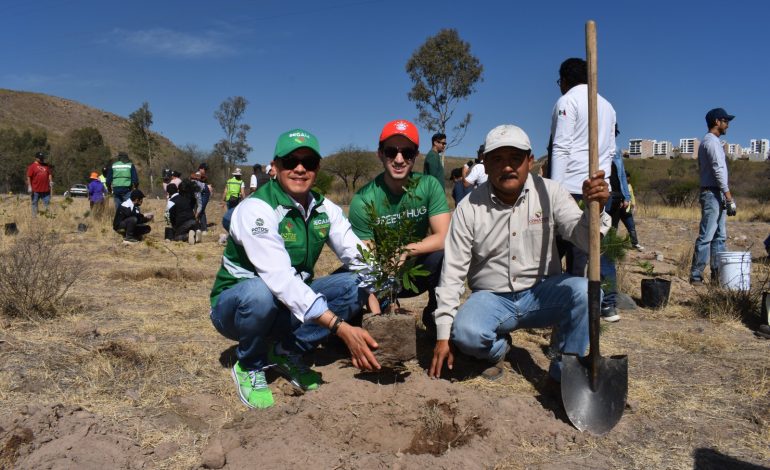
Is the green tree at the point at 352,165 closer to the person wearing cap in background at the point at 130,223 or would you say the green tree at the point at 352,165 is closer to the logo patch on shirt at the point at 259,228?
the person wearing cap in background at the point at 130,223

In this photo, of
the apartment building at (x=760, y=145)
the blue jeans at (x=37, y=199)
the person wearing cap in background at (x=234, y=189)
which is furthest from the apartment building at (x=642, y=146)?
the blue jeans at (x=37, y=199)

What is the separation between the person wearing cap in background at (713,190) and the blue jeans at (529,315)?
374 cm

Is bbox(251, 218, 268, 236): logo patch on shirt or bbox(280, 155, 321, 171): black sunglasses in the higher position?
bbox(280, 155, 321, 171): black sunglasses

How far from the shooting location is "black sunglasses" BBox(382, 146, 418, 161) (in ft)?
11.5

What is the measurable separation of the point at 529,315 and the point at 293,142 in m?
1.58

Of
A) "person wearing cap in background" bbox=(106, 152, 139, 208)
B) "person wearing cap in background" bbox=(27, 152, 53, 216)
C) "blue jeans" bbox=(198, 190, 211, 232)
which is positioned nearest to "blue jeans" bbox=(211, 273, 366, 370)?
"blue jeans" bbox=(198, 190, 211, 232)

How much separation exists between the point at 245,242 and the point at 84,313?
2.60m

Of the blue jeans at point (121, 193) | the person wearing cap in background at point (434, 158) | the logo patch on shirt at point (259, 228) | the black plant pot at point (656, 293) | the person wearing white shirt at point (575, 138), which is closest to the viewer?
the logo patch on shirt at point (259, 228)

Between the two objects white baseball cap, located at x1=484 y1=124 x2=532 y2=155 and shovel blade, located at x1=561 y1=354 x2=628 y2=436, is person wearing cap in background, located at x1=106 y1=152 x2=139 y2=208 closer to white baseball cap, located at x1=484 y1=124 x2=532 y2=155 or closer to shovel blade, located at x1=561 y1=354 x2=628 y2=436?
white baseball cap, located at x1=484 y1=124 x2=532 y2=155

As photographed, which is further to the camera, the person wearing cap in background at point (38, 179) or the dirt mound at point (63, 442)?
the person wearing cap in background at point (38, 179)

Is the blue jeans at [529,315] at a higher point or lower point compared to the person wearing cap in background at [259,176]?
lower

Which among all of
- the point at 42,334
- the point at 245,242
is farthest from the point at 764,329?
the point at 42,334

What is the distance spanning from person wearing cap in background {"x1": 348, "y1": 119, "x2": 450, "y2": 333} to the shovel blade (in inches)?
45.4

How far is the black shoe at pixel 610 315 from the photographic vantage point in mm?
4629
